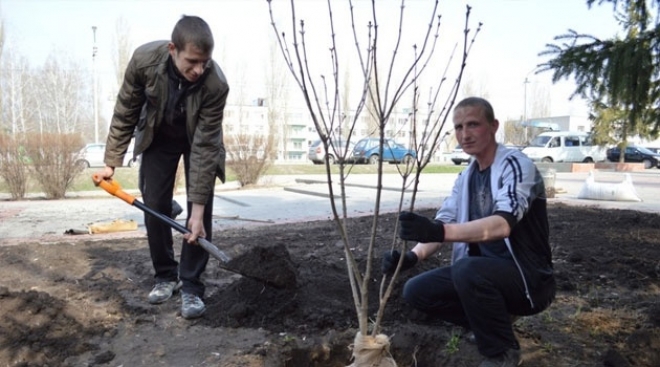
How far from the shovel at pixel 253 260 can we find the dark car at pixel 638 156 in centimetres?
3438

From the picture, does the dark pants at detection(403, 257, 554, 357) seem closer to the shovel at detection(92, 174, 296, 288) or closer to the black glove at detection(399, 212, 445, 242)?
the black glove at detection(399, 212, 445, 242)

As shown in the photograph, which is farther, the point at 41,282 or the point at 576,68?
the point at 576,68

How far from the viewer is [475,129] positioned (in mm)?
2410

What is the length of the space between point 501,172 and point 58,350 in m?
2.34

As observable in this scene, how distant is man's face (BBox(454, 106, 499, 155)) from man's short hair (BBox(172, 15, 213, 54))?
4.34 ft

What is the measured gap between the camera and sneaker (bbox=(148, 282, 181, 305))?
337 cm

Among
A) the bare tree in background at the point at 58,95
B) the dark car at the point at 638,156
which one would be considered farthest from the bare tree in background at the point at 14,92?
the dark car at the point at 638,156

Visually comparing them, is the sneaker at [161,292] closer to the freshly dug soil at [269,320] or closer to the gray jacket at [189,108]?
the freshly dug soil at [269,320]

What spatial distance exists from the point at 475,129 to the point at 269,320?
1.58 m

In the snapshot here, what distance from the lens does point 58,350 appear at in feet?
8.62

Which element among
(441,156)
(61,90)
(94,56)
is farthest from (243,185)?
(61,90)

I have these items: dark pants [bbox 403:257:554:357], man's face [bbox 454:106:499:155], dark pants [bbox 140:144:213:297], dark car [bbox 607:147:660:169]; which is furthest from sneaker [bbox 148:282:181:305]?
dark car [bbox 607:147:660:169]

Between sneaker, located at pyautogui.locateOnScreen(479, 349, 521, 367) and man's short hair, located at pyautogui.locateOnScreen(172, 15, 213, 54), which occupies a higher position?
→ man's short hair, located at pyautogui.locateOnScreen(172, 15, 213, 54)

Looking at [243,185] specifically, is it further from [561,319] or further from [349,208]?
[561,319]
